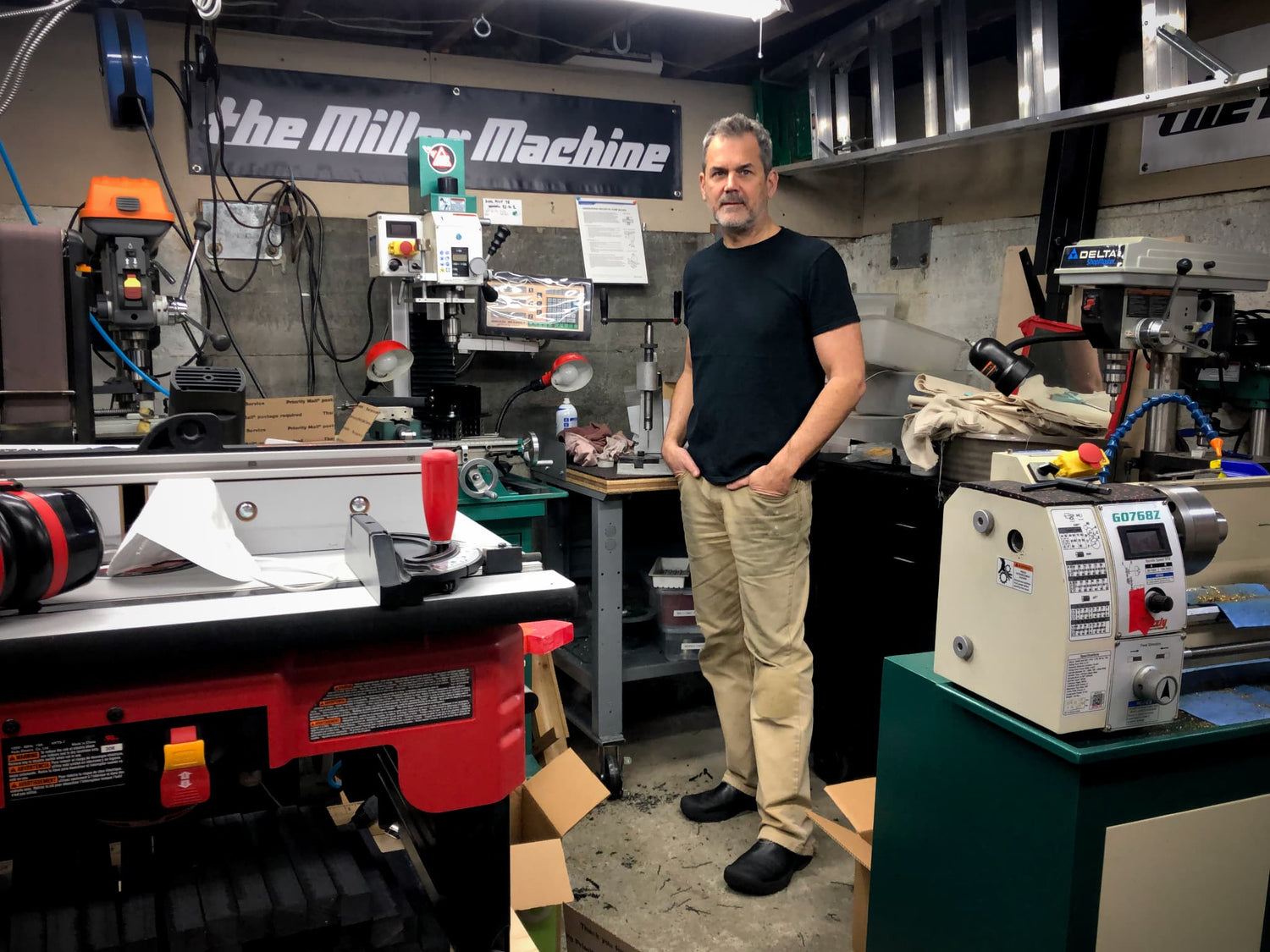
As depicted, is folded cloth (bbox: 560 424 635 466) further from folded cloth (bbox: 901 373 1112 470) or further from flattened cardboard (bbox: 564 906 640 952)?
flattened cardboard (bbox: 564 906 640 952)

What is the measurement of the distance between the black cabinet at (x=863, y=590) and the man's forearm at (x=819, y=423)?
0.36 m

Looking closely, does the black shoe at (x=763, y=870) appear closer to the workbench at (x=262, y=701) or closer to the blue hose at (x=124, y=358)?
the workbench at (x=262, y=701)

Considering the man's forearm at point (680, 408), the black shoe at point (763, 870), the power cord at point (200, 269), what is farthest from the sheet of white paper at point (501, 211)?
the black shoe at point (763, 870)

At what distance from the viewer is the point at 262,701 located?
940 mm

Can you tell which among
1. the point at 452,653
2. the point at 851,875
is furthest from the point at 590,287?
the point at 452,653

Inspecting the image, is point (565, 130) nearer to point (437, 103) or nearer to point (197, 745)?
point (437, 103)

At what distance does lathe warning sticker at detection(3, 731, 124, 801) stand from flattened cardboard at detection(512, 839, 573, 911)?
86cm

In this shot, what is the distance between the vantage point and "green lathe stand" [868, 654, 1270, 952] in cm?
120

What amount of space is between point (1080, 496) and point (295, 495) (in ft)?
3.49

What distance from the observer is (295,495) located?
1.19m

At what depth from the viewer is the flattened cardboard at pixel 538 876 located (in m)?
1.59

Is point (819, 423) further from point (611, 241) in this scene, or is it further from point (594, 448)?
point (611, 241)

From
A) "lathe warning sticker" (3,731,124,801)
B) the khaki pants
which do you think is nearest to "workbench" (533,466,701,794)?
the khaki pants

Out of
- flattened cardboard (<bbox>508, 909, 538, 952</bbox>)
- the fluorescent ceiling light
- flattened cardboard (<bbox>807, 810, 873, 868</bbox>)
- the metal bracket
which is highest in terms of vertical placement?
the fluorescent ceiling light
